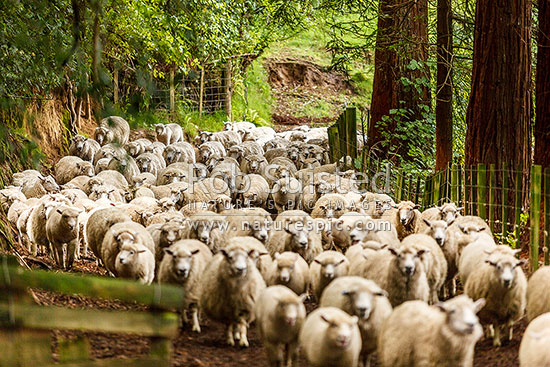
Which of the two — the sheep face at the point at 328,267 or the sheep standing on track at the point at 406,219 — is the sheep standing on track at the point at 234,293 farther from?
the sheep standing on track at the point at 406,219

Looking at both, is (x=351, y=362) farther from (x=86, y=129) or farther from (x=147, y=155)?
(x=86, y=129)

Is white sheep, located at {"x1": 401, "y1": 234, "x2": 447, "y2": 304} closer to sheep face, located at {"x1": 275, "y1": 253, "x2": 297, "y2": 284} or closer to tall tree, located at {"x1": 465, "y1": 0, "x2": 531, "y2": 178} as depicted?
sheep face, located at {"x1": 275, "y1": 253, "x2": 297, "y2": 284}

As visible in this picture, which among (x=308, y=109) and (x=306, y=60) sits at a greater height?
(x=306, y=60)

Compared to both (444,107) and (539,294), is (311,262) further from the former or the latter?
(444,107)

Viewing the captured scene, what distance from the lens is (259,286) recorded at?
701cm

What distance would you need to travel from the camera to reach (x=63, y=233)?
1062cm

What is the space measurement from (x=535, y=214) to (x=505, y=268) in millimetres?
1935

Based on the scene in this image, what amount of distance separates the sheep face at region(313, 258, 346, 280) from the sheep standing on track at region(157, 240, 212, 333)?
1.32 m

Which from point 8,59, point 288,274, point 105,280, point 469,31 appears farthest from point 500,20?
point 105,280

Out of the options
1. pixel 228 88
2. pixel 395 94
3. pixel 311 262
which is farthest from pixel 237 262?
pixel 228 88

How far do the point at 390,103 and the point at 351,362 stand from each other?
13039mm

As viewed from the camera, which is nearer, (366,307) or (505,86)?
(366,307)

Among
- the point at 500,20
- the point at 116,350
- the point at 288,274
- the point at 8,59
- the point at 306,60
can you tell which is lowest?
the point at 116,350

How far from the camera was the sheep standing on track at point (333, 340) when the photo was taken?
16.9ft
